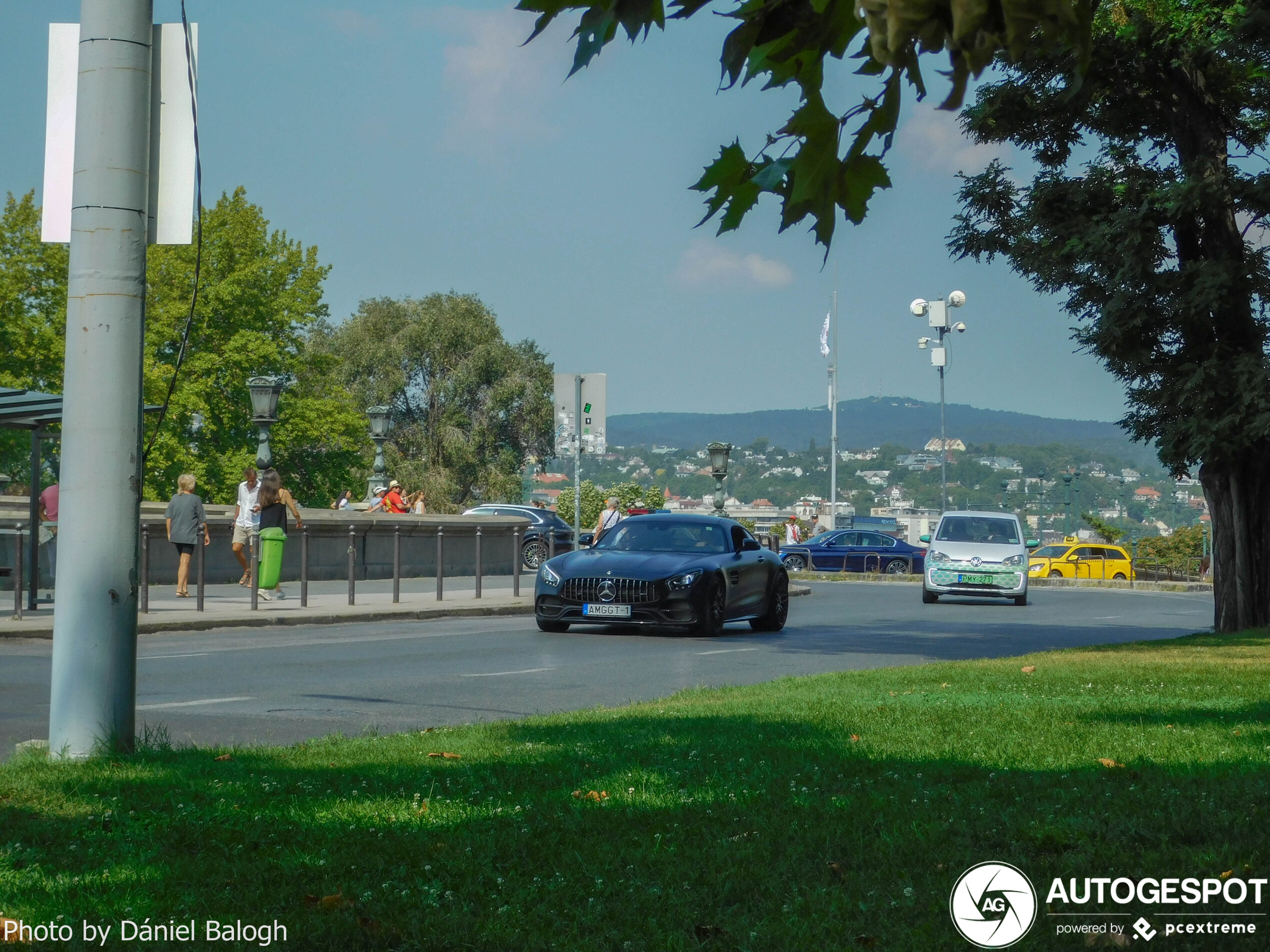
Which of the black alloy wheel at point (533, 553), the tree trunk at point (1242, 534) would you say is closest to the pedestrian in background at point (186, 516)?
the tree trunk at point (1242, 534)

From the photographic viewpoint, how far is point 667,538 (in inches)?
729

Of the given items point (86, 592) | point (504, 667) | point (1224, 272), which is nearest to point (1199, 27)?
point (1224, 272)

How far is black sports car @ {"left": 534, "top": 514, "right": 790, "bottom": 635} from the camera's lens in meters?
17.3

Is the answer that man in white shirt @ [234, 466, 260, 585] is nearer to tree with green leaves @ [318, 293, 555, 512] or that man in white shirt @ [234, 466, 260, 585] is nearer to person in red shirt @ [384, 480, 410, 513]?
person in red shirt @ [384, 480, 410, 513]

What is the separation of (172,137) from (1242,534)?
15.1 meters

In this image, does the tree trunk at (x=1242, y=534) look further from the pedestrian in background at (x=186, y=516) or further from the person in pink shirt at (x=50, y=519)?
the person in pink shirt at (x=50, y=519)

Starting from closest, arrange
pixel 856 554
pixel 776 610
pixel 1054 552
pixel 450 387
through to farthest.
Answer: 1. pixel 776 610
2. pixel 856 554
3. pixel 1054 552
4. pixel 450 387

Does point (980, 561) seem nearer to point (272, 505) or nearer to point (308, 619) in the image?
point (272, 505)

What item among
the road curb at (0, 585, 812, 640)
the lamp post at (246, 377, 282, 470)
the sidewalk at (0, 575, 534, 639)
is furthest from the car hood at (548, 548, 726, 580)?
the lamp post at (246, 377, 282, 470)

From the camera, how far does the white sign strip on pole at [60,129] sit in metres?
6.84

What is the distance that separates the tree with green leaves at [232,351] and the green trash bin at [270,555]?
3028cm

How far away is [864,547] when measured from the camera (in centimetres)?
4897

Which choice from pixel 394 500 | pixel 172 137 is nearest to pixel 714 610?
pixel 172 137

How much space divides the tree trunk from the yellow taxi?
34.7 meters
